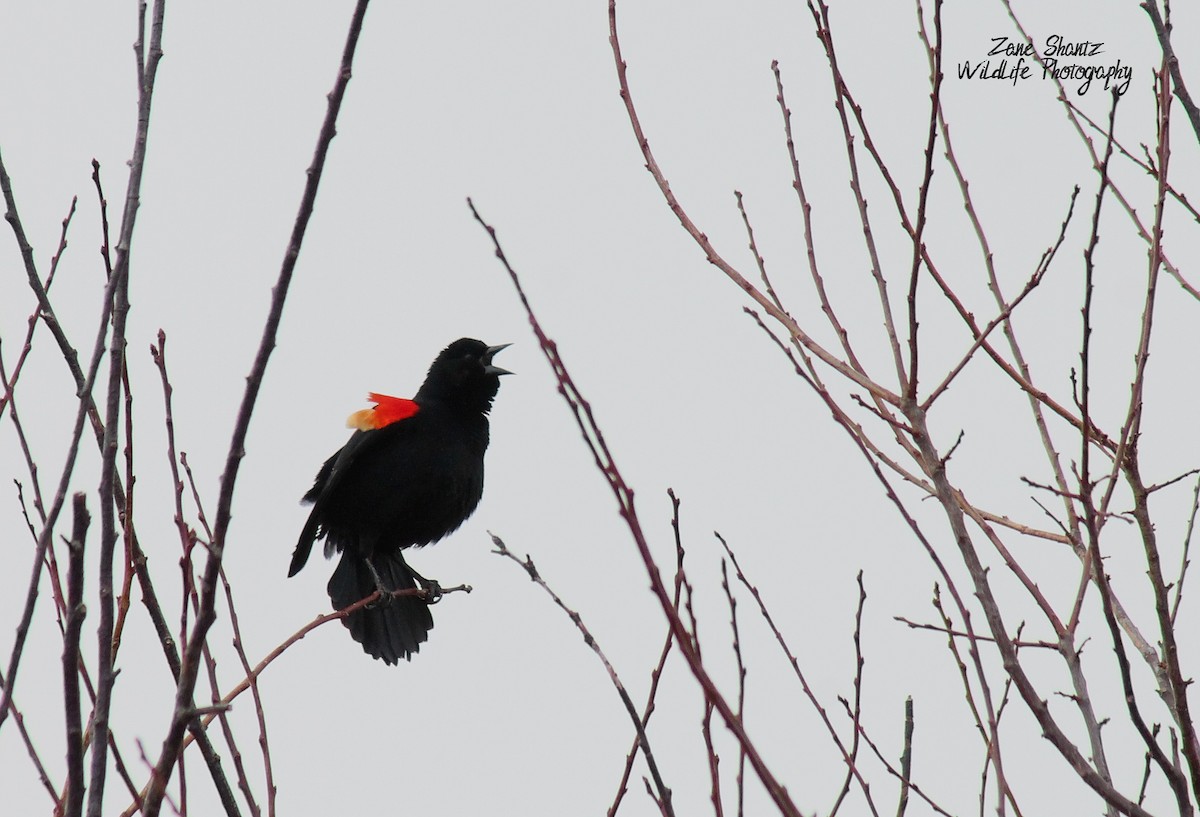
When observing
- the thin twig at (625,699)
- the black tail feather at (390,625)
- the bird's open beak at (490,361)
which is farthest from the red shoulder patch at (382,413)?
the thin twig at (625,699)

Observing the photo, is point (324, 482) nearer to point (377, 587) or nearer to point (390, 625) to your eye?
point (377, 587)

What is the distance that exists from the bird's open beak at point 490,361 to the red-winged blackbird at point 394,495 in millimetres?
243

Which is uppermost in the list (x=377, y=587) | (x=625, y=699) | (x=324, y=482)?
(x=324, y=482)

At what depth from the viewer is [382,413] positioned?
17.0ft

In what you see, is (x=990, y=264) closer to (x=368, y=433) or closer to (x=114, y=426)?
(x=114, y=426)

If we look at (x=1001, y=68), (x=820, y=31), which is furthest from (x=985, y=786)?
(x=1001, y=68)

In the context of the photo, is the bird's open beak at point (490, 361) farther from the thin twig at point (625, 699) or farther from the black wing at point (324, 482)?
the thin twig at point (625, 699)

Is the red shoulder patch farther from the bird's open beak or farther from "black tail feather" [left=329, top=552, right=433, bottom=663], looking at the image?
"black tail feather" [left=329, top=552, right=433, bottom=663]

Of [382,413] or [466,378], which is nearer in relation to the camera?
[382,413]

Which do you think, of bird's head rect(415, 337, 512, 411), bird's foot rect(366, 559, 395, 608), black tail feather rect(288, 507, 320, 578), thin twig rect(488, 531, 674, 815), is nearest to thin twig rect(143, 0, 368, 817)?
thin twig rect(488, 531, 674, 815)

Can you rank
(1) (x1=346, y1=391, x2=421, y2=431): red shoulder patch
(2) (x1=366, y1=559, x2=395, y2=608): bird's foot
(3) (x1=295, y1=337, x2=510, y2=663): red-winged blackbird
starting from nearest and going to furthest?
1. (2) (x1=366, y1=559, x2=395, y2=608): bird's foot
2. (3) (x1=295, y1=337, x2=510, y2=663): red-winged blackbird
3. (1) (x1=346, y1=391, x2=421, y2=431): red shoulder patch

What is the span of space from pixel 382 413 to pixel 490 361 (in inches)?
24.4

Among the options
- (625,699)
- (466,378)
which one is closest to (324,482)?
(466,378)

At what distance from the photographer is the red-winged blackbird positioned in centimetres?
490
